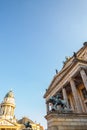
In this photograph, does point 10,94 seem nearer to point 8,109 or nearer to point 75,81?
point 8,109

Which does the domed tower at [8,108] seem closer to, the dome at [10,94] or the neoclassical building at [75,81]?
the dome at [10,94]

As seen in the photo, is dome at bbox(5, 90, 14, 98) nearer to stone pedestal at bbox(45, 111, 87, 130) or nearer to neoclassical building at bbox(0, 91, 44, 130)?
neoclassical building at bbox(0, 91, 44, 130)

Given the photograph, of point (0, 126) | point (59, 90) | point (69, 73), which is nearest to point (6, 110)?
point (0, 126)

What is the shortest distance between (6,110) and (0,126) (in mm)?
17261

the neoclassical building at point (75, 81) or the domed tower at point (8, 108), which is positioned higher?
the domed tower at point (8, 108)

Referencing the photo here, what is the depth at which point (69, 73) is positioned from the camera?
23562 millimetres

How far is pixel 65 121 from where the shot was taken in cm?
1264

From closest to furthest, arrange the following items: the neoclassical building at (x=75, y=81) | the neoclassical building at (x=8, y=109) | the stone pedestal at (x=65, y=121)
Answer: the stone pedestal at (x=65, y=121) < the neoclassical building at (x=75, y=81) < the neoclassical building at (x=8, y=109)

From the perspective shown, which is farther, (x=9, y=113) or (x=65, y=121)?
(x=9, y=113)

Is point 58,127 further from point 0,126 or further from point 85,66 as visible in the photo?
point 0,126

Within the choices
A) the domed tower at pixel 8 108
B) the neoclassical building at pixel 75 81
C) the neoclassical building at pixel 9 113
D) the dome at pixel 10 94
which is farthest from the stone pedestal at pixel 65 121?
the dome at pixel 10 94

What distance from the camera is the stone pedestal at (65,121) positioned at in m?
12.1

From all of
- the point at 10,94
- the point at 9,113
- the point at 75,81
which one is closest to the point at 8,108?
the point at 9,113

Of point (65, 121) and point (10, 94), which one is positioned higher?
point (10, 94)
